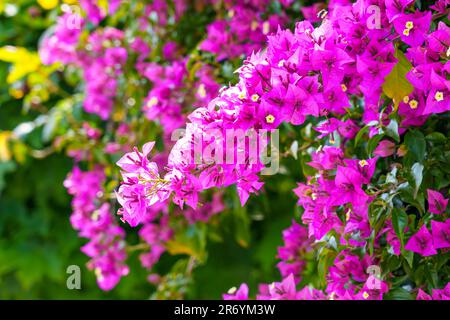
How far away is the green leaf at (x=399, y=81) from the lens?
966 mm

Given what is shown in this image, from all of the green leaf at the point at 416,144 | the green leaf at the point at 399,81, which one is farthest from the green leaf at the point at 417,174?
the green leaf at the point at 399,81

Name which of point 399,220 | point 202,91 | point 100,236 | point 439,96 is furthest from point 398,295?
point 100,236

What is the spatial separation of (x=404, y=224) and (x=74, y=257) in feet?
5.51

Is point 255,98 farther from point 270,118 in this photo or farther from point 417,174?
point 417,174

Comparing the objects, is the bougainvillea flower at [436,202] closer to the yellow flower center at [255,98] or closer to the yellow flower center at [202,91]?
the yellow flower center at [255,98]

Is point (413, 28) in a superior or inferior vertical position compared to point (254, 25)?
inferior

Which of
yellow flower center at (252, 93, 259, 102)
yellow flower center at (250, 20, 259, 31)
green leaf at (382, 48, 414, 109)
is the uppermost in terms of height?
yellow flower center at (250, 20, 259, 31)

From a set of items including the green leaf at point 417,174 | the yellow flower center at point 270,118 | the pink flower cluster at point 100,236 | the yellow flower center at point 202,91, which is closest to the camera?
the yellow flower center at point 270,118

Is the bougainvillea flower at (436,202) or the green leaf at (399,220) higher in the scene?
the bougainvillea flower at (436,202)

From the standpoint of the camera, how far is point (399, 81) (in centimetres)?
97

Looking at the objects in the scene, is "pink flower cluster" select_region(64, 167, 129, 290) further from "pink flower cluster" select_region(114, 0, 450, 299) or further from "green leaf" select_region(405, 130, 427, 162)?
"green leaf" select_region(405, 130, 427, 162)

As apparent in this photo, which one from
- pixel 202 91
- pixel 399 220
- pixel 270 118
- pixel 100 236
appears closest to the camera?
pixel 270 118

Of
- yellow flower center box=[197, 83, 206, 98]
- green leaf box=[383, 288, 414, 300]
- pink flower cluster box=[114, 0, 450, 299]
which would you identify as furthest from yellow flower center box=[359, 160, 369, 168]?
yellow flower center box=[197, 83, 206, 98]

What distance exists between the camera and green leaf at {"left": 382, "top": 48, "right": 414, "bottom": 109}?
0.97 metres
